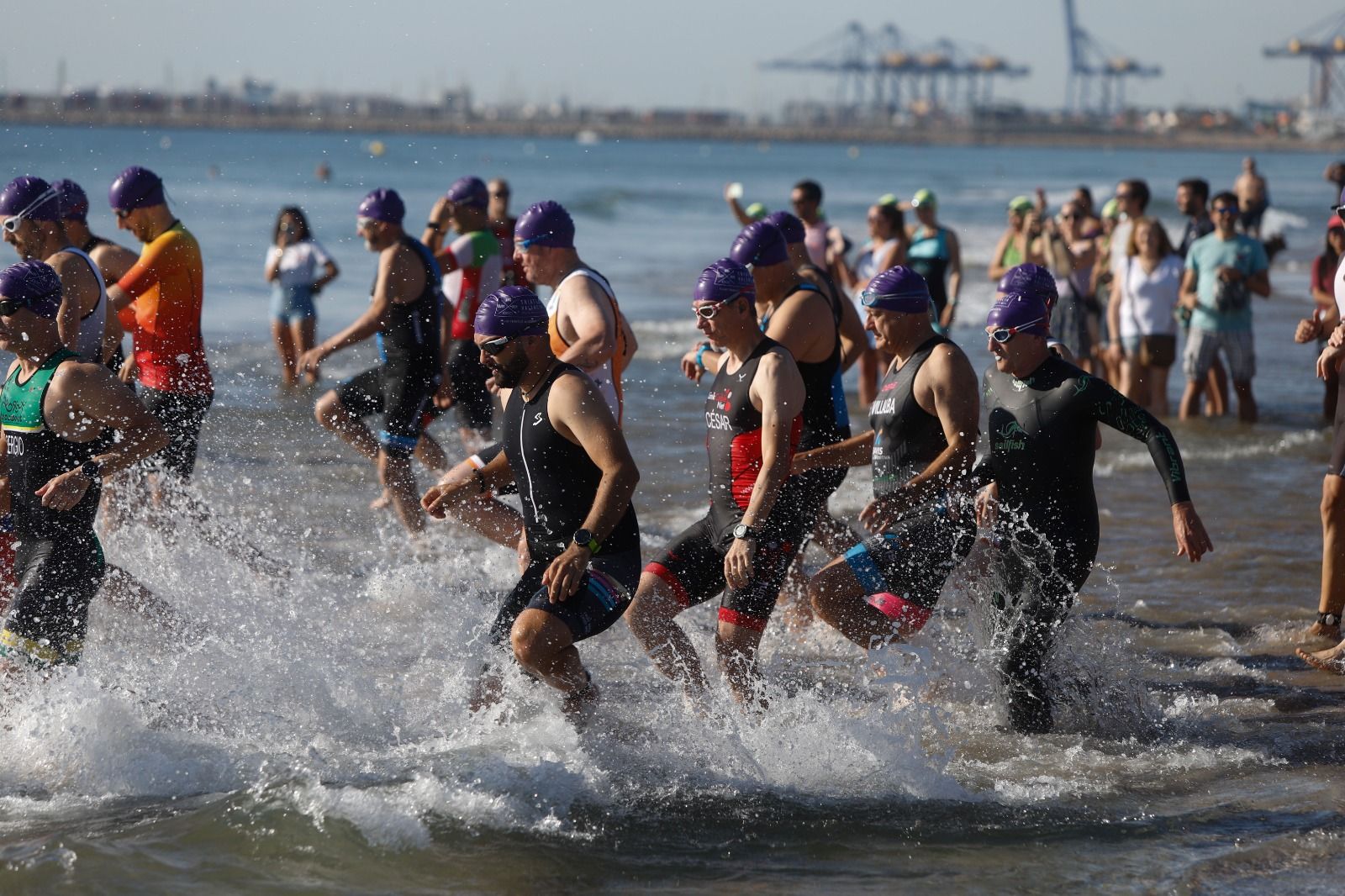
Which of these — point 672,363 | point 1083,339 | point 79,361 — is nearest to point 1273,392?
point 1083,339

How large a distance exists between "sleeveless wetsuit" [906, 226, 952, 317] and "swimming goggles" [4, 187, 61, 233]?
7.31 m

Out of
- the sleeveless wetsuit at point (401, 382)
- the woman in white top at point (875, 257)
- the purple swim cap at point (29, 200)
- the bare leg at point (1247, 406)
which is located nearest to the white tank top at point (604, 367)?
the sleeveless wetsuit at point (401, 382)

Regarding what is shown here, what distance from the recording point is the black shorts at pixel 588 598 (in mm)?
4727

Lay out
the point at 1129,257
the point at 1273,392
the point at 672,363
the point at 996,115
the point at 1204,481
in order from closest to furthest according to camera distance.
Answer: the point at 1204,481 < the point at 1129,257 < the point at 1273,392 < the point at 672,363 < the point at 996,115

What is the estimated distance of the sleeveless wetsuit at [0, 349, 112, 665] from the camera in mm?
4961

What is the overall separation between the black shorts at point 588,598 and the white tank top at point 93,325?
99.1 inches

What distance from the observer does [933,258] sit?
12.2 m

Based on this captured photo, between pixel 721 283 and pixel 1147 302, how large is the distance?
7644mm

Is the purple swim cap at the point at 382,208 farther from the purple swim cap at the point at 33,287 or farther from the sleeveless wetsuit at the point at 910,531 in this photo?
the sleeveless wetsuit at the point at 910,531

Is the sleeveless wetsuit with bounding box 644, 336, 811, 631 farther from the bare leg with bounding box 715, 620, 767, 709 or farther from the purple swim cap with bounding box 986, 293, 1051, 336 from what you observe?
the purple swim cap with bounding box 986, 293, 1051, 336

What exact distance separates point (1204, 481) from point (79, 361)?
7737mm

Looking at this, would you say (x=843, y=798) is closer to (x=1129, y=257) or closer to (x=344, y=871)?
(x=344, y=871)

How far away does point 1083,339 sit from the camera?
12812 mm

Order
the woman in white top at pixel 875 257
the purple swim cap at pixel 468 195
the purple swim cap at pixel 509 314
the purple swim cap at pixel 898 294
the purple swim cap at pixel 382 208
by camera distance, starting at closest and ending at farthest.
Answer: the purple swim cap at pixel 509 314, the purple swim cap at pixel 898 294, the purple swim cap at pixel 382 208, the purple swim cap at pixel 468 195, the woman in white top at pixel 875 257
